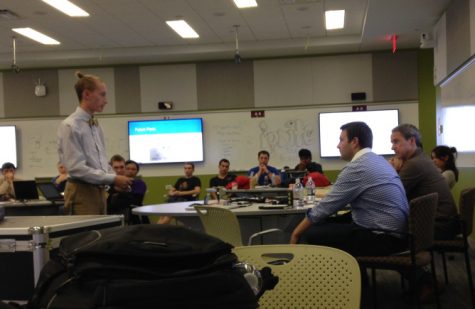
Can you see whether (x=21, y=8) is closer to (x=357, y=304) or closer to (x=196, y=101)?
(x=196, y=101)

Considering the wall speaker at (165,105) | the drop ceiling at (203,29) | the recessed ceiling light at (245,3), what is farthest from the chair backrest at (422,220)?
the wall speaker at (165,105)

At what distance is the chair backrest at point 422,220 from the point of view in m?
2.79


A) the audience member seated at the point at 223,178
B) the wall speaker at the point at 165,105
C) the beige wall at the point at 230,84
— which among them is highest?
the beige wall at the point at 230,84

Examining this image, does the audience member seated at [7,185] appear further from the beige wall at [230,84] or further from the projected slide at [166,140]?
the projected slide at [166,140]

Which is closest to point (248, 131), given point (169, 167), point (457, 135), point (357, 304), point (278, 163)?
point (278, 163)

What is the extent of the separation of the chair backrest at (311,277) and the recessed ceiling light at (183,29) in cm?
632

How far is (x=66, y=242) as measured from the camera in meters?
1.10

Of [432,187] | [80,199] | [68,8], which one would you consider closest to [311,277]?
[80,199]

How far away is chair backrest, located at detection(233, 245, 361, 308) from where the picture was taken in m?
1.46

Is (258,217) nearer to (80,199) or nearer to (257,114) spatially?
(80,199)

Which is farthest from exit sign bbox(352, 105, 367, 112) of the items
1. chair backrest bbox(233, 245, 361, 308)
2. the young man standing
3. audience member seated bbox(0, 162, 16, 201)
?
chair backrest bbox(233, 245, 361, 308)

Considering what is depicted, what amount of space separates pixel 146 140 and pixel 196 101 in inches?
49.5

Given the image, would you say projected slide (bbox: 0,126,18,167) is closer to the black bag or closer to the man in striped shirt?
the man in striped shirt

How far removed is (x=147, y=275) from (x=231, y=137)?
858 centimetres
